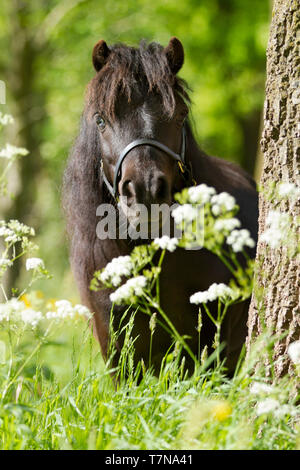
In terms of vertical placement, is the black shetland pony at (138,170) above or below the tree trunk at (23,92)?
below

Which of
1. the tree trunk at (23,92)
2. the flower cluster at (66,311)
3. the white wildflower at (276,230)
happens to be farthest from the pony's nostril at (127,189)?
the tree trunk at (23,92)

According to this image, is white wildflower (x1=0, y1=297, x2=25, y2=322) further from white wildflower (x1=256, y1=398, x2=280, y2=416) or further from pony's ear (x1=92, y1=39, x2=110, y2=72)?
pony's ear (x1=92, y1=39, x2=110, y2=72)

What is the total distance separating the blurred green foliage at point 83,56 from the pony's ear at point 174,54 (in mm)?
3671

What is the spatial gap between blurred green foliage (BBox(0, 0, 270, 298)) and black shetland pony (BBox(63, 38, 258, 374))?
3.18 m

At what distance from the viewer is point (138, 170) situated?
12.6ft

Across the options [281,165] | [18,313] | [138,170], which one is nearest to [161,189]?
[138,170]

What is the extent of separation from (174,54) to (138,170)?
42.8 inches

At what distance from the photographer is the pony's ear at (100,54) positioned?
14.6 feet

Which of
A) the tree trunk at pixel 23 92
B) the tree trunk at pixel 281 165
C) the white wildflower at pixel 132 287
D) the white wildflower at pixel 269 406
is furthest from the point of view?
the tree trunk at pixel 23 92

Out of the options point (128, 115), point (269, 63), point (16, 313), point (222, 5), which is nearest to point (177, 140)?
point (128, 115)

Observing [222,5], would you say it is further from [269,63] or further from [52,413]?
[52,413]

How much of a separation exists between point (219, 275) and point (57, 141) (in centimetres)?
653

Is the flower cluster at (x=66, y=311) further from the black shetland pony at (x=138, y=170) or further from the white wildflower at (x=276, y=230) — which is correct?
the black shetland pony at (x=138, y=170)

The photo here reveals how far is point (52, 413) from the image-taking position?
116 inches
